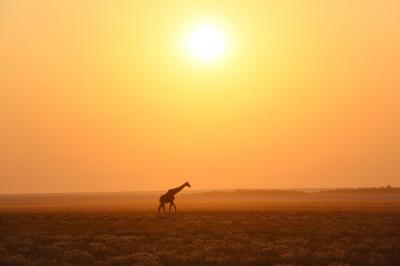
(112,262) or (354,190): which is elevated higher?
(354,190)

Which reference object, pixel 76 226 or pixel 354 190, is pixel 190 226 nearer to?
pixel 76 226

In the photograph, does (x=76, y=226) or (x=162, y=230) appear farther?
(x=76, y=226)

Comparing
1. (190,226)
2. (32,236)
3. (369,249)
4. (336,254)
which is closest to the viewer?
(336,254)

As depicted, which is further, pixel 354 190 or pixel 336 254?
pixel 354 190

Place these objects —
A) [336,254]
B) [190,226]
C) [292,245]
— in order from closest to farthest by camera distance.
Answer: [336,254]
[292,245]
[190,226]

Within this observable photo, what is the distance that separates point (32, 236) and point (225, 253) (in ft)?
48.1

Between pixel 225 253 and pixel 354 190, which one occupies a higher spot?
pixel 354 190

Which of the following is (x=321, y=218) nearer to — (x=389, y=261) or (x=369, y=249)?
(x=369, y=249)

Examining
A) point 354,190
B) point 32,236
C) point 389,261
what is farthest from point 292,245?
point 354,190

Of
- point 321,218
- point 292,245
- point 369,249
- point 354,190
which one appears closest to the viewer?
point 369,249

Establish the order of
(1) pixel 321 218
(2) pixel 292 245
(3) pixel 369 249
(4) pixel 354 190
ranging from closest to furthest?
(3) pixel 369 249 < (2) pixel 292 245 < (1) pixel 321 218 < (4) pixel 354 190

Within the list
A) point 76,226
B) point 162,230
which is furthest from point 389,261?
point 76,226

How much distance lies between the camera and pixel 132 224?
44.8 m

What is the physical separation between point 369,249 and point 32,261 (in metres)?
16.4
